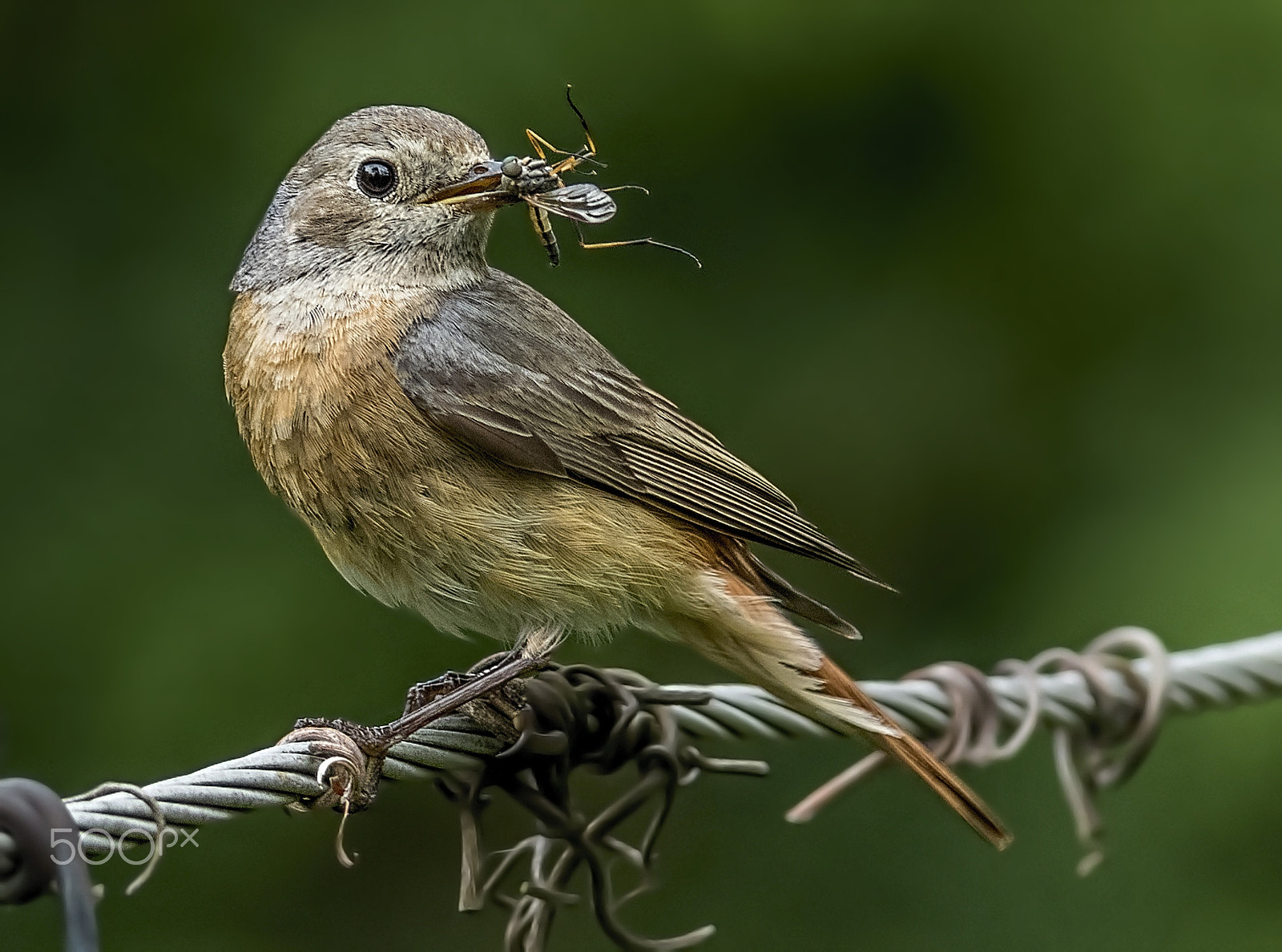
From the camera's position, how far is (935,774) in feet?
11.7

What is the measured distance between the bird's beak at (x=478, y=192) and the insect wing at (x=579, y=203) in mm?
92

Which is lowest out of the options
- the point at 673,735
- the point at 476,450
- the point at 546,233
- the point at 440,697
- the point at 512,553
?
the point at 440,697

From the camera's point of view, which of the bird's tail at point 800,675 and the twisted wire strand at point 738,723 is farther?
the bird's tail at point 800,675

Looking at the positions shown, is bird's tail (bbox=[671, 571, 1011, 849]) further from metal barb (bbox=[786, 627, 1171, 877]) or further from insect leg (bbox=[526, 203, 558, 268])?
insect leg (bbox=[526, 203, 558, 268])

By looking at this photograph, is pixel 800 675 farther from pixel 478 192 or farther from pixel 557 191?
pixel 478 192

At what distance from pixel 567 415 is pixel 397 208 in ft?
2.20

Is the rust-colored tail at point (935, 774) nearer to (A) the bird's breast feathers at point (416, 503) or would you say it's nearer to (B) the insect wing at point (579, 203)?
(A) the bird's breast feathers at point (416, 503)

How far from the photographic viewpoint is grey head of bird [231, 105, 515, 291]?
3.84m

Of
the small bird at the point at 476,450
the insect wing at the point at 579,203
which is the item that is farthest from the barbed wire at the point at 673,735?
the insect wing at the point at 579,203

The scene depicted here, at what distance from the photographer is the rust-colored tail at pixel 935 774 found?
355 cm

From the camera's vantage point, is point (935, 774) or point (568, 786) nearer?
point (568, 786)

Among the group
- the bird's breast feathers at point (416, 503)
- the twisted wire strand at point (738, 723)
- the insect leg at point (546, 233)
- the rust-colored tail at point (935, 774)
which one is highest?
the insect leg at point (546, 233)

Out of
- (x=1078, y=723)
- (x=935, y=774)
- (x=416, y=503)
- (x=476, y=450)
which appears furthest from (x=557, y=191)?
(x=1078, y=723)

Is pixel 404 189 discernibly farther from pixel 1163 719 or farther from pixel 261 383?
pixel 1163 719
